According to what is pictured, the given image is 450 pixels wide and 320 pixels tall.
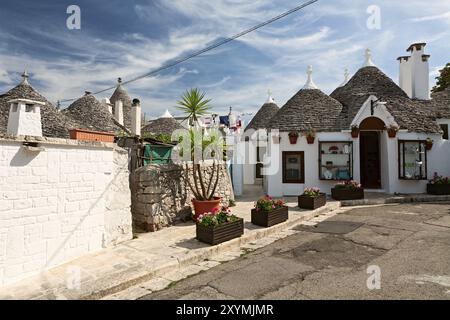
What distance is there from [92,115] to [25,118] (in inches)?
554

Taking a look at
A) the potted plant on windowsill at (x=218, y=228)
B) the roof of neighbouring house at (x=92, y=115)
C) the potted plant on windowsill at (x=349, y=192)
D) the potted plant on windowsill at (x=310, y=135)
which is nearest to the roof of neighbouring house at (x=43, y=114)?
the roof of neighbouring house at (x=92, y=115)

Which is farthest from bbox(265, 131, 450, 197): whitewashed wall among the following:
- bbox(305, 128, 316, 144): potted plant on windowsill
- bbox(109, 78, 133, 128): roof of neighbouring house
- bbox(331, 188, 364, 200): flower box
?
bbox(109, 78, 133, 128): roof of neighbouring house

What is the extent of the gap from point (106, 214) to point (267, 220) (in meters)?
4.37

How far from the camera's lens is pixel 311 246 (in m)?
6.42

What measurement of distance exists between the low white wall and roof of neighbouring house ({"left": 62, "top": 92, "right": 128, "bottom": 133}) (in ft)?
42.4

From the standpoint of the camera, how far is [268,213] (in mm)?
7918

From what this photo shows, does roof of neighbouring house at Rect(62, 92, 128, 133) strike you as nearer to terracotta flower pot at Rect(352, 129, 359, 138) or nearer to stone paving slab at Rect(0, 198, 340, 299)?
stone paving slab at Rect(0, 198, 340, 299)

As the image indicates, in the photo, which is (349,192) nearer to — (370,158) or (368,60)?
(370,158)

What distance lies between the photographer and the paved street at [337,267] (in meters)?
4.16

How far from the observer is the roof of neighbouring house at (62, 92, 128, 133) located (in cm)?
1828

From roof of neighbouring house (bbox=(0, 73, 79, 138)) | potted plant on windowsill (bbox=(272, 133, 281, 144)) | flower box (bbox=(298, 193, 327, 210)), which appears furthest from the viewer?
potted plant on windowsill (bbox=(272, 133, 281, 144))

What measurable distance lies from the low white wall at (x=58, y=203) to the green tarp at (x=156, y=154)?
427cm

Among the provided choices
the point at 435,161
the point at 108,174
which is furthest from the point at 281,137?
the point at 108,174

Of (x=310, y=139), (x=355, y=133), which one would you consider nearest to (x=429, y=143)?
(x=355, y=133)
